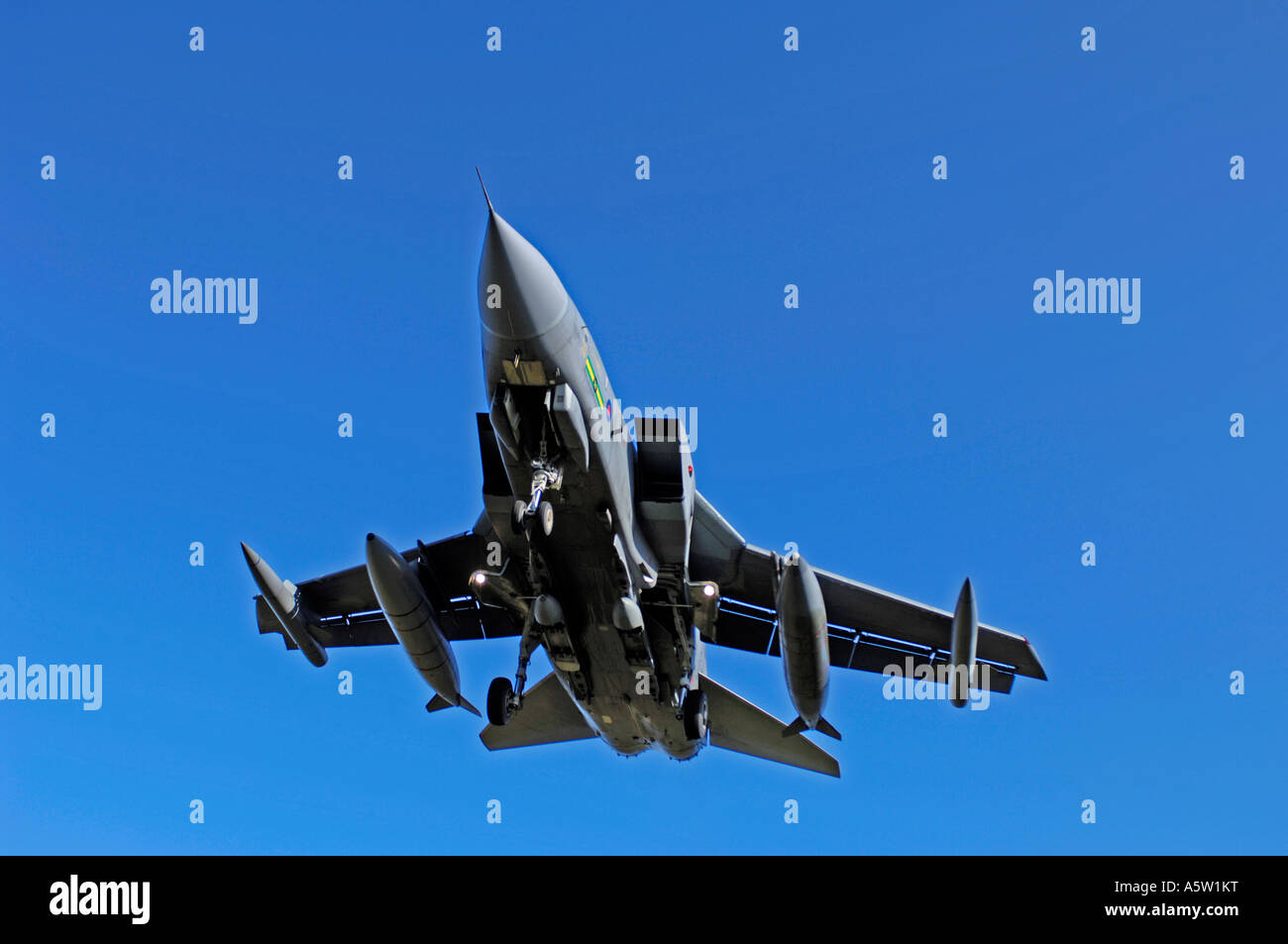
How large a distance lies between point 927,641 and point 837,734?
88.6 inches

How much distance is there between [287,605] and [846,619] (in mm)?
9303

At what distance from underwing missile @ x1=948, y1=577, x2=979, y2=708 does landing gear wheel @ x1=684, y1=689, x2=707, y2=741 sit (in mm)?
3775

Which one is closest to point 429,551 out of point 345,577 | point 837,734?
point 345,577

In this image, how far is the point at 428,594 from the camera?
19391 millimetres

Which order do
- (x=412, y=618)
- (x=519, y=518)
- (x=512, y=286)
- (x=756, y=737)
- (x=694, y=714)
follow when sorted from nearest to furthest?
(x=512, y=286) → (x=519, y=518) → (x=412, y=618) → (x=694, y=714) → (x=756, y=737)

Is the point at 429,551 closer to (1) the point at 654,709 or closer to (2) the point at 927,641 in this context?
(1) the point at 654,709

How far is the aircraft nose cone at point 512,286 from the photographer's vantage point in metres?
13.1

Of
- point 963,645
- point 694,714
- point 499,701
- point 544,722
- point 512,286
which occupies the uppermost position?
point 512,286

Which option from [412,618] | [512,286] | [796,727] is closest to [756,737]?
[796,727]

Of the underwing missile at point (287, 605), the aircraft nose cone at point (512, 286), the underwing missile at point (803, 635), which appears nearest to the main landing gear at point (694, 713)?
the underwing missile at point (803, 635)

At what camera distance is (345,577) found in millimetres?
20547

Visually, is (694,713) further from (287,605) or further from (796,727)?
(287,605)

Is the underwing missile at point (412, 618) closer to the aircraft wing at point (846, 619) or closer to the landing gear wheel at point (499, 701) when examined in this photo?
the landing gear wheel at point (499, 701)

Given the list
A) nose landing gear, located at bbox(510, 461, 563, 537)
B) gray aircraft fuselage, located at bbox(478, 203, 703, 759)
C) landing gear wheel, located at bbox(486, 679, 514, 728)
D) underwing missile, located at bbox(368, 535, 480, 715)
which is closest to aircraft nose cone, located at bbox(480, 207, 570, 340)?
gray aircraft fuselage, located at bbox(478, 203, 703, 759)
